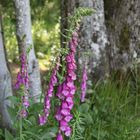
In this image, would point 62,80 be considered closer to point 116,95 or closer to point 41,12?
point 116,95

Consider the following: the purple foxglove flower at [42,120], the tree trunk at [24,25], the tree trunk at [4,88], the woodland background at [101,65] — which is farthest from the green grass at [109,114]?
the tree trunk at [4,88]

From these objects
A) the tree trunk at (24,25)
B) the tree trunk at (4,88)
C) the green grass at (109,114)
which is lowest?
the green grass at (109,114)

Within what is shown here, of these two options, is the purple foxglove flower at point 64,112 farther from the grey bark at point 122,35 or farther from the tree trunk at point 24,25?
the grey bark at point 122,35

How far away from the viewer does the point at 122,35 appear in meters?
5.40

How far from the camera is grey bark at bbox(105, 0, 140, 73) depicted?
5.32 metres

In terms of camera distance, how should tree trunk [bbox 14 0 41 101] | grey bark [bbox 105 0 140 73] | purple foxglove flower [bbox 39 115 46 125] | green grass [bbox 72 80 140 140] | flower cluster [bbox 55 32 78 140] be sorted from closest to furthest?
flower cluster [bbox 55 32 78 140]
purple foxglove flower [bbox 39 115 46 125]
green grass [bbox 72 80 140 140]
tree trunk [bbox 14 0 41 101]
grey bark [bbox 105 0 140 73]

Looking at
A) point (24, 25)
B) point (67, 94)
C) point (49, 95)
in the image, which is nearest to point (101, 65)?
point (24, 25)

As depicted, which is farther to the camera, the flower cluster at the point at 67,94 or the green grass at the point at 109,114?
the green grass at the point at 109,114

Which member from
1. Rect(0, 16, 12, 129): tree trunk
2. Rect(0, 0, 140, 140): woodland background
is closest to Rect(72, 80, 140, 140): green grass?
Rect(0, 0, 140, 140): woodland background

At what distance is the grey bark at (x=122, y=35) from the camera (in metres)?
5.32

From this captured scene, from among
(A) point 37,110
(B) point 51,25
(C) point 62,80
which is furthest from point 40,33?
(C) point 62,80

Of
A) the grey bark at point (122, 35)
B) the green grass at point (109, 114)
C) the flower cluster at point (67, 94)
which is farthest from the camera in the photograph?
the grey bark at point (122, 35)

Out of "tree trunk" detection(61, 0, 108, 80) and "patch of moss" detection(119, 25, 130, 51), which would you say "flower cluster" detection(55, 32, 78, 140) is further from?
"patch of moss" detection(119, 25, 130, 51)

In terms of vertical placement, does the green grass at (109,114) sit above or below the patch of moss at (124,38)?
below
